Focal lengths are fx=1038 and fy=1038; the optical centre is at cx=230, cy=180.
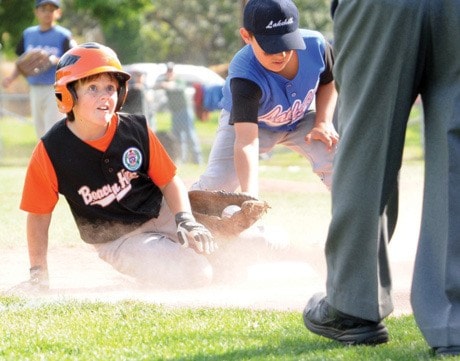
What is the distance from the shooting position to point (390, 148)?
3396 mm

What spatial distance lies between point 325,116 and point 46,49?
263 inches

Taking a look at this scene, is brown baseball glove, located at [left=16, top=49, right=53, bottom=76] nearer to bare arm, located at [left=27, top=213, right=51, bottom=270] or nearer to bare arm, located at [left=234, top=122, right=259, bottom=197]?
bare arm, located at [left=234, top=122, right=259, bottom=197]

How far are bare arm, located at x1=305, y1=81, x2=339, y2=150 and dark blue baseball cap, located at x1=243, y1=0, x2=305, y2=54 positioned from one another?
562 mm

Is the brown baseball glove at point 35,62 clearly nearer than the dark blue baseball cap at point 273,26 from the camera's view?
No

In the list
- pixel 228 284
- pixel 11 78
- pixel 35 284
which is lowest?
pixel 11 78

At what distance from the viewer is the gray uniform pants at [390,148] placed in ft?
10.8

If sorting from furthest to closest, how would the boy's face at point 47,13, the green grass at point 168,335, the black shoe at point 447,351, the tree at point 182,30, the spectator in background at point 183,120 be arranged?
the tree at point 182,30
the spectator in background at point 183,120
the boy's face at point 47,13
the green grass at point 168,335
the black shoe at point 447,351

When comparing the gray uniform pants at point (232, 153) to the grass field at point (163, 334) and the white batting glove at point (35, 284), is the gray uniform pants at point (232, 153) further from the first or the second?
the grass field at point (163, 334)

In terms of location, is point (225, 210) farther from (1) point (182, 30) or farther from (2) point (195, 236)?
(1) point (182, 30)

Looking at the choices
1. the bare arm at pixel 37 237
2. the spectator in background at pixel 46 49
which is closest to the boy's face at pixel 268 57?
the bare arm at pixel 37 237

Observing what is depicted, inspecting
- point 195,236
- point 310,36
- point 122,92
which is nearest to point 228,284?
Answer: point 195,236

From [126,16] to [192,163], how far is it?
6344mm

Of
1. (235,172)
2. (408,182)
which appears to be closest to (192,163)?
(408,182)

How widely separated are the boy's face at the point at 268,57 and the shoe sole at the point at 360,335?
103 inches
